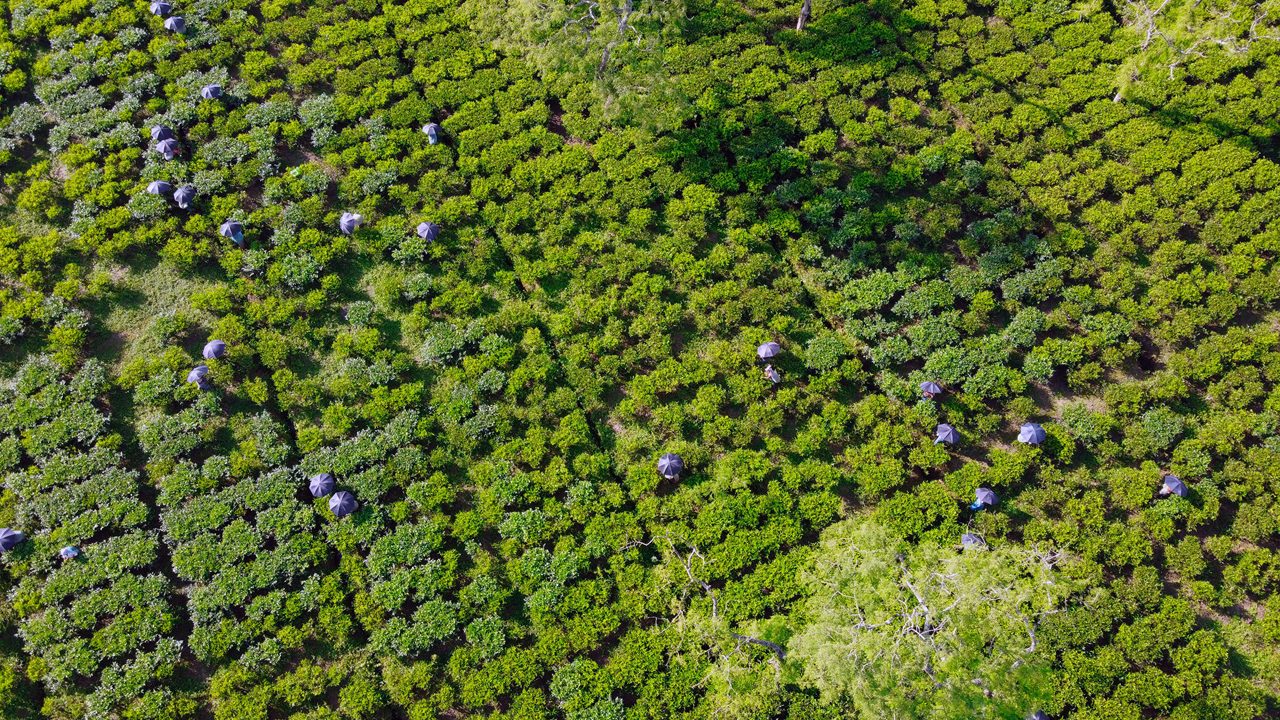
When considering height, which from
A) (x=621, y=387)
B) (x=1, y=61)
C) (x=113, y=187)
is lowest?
(x=621, y=387)

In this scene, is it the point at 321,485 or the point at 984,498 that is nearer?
the point at 984,498

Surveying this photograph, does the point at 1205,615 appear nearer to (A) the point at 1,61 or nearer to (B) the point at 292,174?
(B) the point at 292,174

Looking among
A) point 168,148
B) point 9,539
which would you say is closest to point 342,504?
point 9,539

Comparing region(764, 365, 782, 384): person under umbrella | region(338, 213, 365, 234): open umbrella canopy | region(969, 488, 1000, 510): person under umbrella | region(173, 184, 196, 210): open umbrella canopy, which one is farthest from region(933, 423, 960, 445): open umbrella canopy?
region(173, 184, 196, 210): open umbrella canopy

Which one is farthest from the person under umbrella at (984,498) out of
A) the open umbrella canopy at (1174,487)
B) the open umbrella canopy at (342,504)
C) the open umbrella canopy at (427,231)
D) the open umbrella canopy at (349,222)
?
the open umbrella canopy at (349,222)

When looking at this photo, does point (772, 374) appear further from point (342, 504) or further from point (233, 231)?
point (233, 231)

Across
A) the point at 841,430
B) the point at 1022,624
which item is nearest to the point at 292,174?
the point at 841,430

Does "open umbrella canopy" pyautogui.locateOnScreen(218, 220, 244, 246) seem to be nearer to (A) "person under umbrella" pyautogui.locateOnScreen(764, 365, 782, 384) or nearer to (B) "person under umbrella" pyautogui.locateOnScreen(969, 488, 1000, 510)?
(A) "person under umbrella" pyautogui.locateOnScreen(764, 365, 782, 384)
